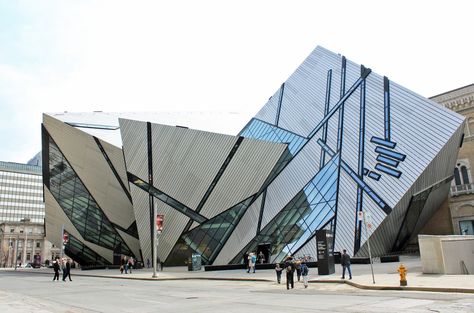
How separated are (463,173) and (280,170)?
25713 millimetres

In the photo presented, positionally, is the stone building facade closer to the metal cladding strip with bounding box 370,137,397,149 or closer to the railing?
the railing

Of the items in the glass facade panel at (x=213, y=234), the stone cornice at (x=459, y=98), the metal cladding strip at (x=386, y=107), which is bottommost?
the glass facade panel at (x=213, y=234)

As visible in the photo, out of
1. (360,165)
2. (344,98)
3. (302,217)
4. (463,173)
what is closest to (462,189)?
(463,173)

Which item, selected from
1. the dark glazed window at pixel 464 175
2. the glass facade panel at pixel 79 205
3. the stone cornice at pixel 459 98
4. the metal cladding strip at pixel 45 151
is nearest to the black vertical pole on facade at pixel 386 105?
the stone cornice at pixel 459 98

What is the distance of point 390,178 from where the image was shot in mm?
28438

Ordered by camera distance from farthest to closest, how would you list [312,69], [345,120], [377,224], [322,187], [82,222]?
[82,222]
[312,69]
[345,120]
[322,187]
[377,224]

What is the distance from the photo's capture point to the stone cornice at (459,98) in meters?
49.0

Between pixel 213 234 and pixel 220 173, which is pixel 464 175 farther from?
pixel 213 234

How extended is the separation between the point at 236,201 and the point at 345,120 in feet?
39.6

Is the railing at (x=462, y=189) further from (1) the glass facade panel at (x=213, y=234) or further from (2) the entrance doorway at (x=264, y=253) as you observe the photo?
(2) the entrance doorway at (x=264, y=253)

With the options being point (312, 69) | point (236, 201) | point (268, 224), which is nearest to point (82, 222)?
point (236, 201)

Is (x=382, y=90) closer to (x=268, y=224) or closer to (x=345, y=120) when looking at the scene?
(x=345, y=120)

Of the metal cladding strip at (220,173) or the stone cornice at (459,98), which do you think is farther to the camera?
the stone cornice at (459,98)

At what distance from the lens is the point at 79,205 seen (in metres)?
53.0
